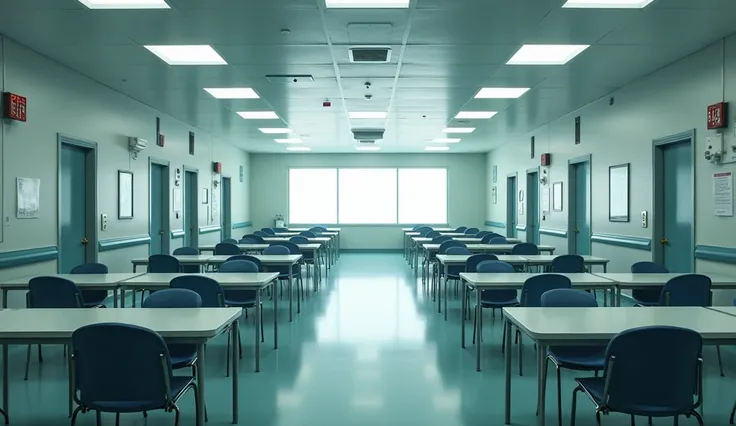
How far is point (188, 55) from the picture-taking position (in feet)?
20.0

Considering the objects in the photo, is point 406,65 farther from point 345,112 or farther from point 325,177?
point 325,177

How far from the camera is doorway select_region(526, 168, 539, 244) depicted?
11.9m

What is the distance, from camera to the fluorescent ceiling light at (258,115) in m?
9.53

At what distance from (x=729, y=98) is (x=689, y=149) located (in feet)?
3.15

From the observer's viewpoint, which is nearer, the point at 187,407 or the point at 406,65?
the point at 187,407

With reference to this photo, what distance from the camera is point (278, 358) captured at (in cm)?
492

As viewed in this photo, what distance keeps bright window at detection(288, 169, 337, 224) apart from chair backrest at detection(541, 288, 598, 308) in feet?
42.9

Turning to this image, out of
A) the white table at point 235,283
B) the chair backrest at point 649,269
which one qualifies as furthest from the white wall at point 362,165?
the white table at point 235,283

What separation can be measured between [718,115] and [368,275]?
22.0ft

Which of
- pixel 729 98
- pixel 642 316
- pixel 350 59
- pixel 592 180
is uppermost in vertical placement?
pixel 350 59

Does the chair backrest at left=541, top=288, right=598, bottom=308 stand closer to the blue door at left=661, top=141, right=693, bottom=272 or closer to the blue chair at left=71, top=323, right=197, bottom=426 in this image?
the blue chair at left=71, top=323, right=197, bottom=426

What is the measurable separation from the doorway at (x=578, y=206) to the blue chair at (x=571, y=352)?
19.1 feet

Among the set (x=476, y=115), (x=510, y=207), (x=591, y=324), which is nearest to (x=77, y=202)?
(x=591, y=324)

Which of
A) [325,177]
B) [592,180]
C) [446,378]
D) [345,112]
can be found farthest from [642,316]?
[325,177]
